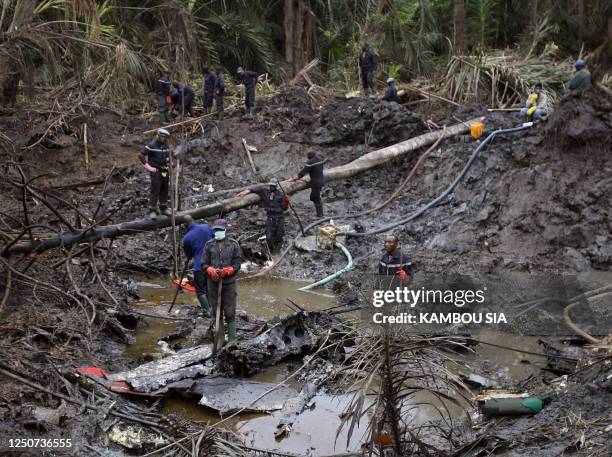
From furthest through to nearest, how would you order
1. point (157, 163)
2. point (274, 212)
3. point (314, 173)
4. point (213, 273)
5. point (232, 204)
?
point (314, 173)
point (232, 204)
point (274, 212)
point (157, 163)
point (213, 273)

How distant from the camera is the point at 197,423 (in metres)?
7.13

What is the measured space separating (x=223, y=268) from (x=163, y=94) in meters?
9.95

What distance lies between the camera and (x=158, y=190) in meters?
11.5

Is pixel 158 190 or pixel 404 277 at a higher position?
pixel 158 190

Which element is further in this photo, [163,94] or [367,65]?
[367,65]

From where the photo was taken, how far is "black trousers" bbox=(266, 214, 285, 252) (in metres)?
13.2

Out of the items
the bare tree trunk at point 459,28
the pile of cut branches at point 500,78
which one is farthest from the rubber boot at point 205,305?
the bare tree trunk at point 459,28

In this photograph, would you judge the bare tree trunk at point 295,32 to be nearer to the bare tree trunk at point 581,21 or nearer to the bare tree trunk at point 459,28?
the bare tree trunk at point 459,28

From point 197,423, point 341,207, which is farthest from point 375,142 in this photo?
point 197,423

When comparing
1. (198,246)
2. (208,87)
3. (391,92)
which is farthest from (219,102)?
(198,246)

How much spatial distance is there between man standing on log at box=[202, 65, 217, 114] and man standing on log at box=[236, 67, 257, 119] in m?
0.66

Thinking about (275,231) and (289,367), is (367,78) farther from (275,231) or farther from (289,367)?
(289,367)

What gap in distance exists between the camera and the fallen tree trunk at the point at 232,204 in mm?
9930

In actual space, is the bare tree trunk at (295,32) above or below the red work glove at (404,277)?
above
